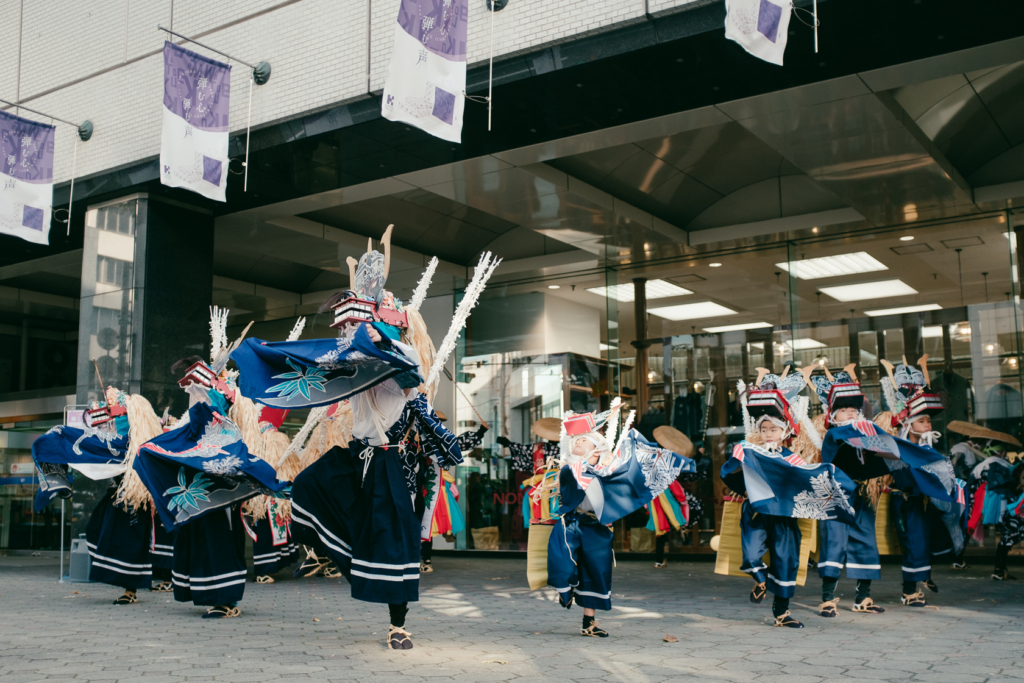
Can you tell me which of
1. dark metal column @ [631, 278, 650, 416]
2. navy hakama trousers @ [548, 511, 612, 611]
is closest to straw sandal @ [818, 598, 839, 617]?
navy hakama trousers @ [548, 511, 612, 611]

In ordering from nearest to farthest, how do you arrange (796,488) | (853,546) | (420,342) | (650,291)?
(420,342) < (796,488) < (853,546) < (650,291)

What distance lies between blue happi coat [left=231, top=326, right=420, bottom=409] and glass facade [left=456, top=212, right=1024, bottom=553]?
648 cm

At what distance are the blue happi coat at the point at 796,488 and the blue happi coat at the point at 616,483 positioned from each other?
25.3 inches

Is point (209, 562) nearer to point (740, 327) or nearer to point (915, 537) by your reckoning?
point (915, 537)

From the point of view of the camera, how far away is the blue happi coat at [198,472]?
6457 mm

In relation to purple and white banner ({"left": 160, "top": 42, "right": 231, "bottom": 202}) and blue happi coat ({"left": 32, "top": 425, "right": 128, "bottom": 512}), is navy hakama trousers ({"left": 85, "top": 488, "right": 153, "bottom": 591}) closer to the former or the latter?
blue happi coat ({"left": 32, "top": 425, "right": 128, "bottom": 512})

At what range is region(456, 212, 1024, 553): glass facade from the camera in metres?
10.8

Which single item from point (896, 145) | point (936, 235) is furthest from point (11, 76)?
point (936, 235)

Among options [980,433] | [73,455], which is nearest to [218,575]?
[73,455]

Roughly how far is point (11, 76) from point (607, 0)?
8.60 m

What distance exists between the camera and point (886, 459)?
6855 mm

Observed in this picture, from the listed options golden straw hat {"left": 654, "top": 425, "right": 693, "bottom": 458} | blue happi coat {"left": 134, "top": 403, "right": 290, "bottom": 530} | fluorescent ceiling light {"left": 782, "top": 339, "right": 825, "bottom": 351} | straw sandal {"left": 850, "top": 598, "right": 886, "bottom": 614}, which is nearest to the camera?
blue happi coat {"left": 134, "top": 403, "right": 290, "bottom": 530}

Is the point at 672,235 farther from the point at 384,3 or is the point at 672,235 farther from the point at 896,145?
the point at 384,3

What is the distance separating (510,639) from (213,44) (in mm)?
7334
